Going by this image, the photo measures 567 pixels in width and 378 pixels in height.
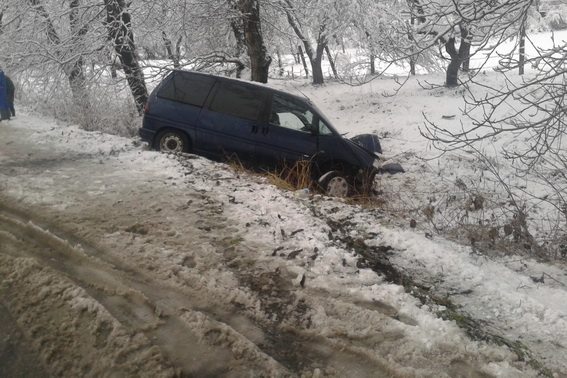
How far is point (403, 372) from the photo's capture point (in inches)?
105

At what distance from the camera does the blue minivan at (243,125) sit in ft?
24.7

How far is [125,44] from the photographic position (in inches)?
482

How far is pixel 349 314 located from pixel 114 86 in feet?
38.3

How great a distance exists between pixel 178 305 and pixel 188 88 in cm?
532

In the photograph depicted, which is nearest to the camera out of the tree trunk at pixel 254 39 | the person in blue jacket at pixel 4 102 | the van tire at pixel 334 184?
the van tire at pixel 334 184

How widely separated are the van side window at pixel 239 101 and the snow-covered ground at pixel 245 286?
186 cm

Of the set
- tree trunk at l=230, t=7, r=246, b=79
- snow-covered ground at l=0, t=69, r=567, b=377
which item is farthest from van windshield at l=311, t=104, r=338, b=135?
tree trunk at l=230, t=7, r=246, b=79

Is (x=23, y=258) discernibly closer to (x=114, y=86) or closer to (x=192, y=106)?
(x=192, y=106)

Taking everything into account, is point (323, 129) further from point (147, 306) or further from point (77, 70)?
point (77, 70)

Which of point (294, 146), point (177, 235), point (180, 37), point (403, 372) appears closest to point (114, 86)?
point (180, 37)

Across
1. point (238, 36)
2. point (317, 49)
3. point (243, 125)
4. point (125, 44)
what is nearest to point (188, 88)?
point (243, 125)

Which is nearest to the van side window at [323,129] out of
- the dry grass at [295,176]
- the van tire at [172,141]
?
the dry grass at [295,176]

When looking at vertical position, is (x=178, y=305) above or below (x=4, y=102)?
below

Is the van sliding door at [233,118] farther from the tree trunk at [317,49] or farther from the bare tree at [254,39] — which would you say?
the tree trunk at [317,49]
